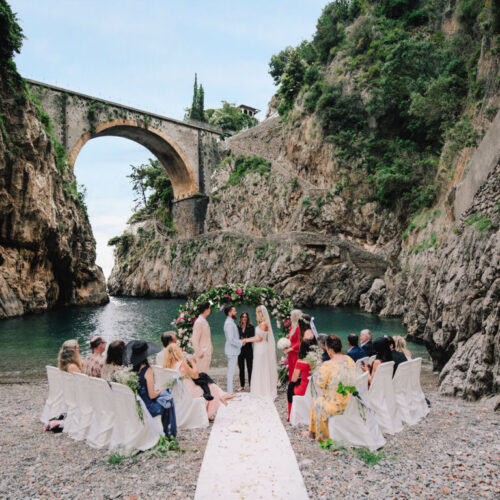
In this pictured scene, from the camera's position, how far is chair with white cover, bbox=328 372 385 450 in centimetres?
464

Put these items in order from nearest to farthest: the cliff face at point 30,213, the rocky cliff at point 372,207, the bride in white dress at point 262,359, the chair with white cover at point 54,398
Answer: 1. the chair with white cover at point 54,398
2. the bride in white dress at point 262,359
3. the rocky cliff at point 372,207
4. the cliff face at point 30,213

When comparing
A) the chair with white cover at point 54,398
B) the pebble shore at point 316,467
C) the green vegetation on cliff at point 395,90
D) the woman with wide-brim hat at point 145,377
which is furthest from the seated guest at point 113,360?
the green vegetation on cliff at point 395,90

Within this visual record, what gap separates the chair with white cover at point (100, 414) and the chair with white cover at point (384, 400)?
3376 mm

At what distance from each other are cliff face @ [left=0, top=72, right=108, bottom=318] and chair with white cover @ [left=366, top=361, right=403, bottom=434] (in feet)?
72.1

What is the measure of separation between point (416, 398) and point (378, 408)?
1.00 meters

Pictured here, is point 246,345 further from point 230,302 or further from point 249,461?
point 249,461

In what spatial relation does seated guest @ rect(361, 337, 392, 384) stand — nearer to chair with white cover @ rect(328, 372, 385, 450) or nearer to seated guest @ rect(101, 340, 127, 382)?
chair with white cover @ rect(328, 372, 385, 450)

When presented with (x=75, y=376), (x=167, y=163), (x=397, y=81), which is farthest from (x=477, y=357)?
(x=167, y=163)

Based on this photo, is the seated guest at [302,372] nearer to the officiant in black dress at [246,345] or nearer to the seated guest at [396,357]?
the seated guest at [396,357]

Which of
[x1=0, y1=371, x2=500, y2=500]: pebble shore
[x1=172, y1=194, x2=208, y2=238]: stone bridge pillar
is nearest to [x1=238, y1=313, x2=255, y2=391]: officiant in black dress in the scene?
[x1=0, y1=371, x2=500, y2=500]: pebble shore

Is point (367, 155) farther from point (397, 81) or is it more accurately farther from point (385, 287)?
point (385, 287)

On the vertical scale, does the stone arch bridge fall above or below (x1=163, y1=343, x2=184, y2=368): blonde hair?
above

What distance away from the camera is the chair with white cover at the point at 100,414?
189 inches

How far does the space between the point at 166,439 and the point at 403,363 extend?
11.2 ft
